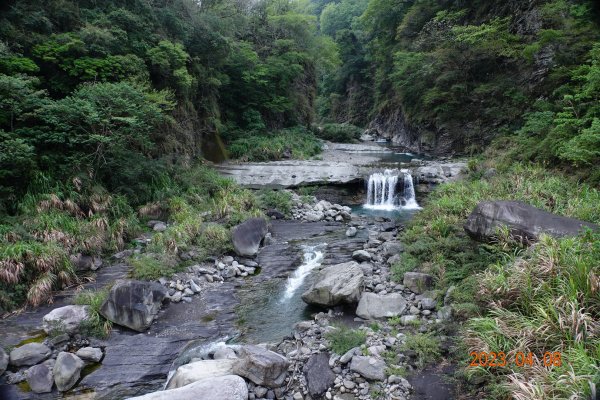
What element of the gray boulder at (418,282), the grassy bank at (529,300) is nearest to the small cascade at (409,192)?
the grassy bank at (529,300)

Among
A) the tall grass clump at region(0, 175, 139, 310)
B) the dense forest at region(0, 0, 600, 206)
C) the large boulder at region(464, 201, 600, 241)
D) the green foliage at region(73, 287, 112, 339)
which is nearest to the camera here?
the large boulder at region(464, 201, 600, 241)

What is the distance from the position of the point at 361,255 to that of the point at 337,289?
8.64 feet

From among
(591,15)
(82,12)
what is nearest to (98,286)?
(82,12)

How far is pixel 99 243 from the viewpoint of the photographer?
9297mm

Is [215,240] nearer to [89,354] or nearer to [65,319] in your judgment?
[65,319]

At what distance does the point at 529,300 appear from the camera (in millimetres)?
5125

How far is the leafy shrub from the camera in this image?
3161 cm

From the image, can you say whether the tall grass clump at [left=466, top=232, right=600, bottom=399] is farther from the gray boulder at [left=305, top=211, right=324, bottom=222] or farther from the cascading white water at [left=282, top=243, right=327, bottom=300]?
the gray boulder at [left=305, top=211, right=324, bottom=222]

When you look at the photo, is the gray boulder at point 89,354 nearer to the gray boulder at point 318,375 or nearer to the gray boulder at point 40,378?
the gray boulder at point 40,378

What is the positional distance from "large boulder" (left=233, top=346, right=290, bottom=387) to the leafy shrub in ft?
89.9

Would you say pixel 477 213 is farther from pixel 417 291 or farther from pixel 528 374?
pixel 528 374

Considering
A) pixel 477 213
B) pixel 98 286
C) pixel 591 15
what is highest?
pixel 591 15

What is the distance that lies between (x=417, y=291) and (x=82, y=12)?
1415cm

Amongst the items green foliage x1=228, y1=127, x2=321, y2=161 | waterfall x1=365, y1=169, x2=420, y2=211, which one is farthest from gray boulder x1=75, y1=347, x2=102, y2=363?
green foliage x1=228, y1=127, x2=321, y2=161
